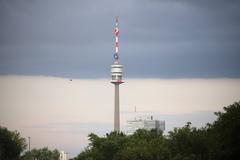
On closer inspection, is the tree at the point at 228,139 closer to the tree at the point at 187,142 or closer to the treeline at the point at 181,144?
the treeline at the point at 181,144

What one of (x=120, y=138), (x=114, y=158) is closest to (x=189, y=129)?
(x=114, y=158)

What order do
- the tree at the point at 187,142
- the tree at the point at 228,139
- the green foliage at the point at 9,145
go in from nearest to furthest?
the tree at the point at 228,139 → the tree at the point at 187,142 → the green foliage at the point at 9,145

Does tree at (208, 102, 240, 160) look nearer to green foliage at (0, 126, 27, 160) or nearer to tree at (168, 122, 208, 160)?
tree at (168, 122, 208, 160)

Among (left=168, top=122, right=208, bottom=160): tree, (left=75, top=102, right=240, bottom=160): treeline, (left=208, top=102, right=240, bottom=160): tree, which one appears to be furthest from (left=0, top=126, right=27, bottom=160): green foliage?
(left=208, top=102, right=240, bottom=160): tree

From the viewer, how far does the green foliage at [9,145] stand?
18025cm

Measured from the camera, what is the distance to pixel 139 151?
14162 cm

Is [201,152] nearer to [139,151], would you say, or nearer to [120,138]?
[139,151]

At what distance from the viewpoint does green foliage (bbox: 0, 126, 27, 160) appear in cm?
18025

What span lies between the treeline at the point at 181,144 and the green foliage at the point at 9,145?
16.5 meters

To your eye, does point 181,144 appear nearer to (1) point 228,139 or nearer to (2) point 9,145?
(1) point 228,139

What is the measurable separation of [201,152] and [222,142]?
104ft

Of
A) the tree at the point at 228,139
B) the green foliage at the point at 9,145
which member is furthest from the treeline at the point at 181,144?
the green foliage at the point at 9,145

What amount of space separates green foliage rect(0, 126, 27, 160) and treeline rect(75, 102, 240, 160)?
54.3 feet

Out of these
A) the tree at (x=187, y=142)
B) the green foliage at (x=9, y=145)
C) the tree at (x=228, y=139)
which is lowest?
the tree at (x=228, y=139)
